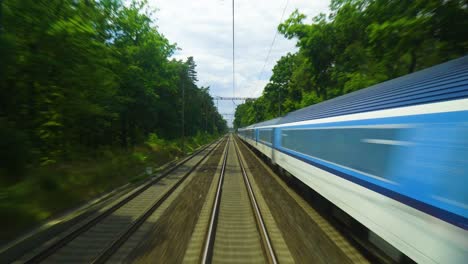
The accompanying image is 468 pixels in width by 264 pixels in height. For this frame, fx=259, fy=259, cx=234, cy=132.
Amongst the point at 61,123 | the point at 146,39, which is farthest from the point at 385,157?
the point at 146,39

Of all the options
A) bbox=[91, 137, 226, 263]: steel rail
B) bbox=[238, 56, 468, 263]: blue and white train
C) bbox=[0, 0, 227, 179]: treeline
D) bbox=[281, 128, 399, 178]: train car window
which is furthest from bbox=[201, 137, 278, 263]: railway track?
bbox=[0, 0, 227, 179]: treeline

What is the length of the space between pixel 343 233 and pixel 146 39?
22004mm

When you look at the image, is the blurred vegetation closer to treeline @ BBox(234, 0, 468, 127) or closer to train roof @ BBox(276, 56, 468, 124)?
train roof @ BBox(276, 56, 468, 124)

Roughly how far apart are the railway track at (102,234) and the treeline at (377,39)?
12.0 metres

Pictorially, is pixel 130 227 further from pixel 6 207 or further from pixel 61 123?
pixel 61 123

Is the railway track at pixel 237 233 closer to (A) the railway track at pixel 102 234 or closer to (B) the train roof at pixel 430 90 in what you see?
(A) the railway track at pixel 102 234

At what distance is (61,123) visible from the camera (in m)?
9.54

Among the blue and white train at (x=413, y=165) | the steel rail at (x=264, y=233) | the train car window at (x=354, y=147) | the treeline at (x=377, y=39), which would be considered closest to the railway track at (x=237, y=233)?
the steel rail at (x=264, y=233)

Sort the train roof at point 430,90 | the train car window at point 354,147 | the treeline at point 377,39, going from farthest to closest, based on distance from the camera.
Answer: the treeline at point 377,39 < the train car window at point 354,147 < the train roof at point 430,90

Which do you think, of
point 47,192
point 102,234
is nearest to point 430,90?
point 102,234

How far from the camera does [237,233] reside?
6.55 metres

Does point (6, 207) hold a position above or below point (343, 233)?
above

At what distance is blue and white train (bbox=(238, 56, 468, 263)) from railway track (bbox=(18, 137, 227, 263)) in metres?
5.25

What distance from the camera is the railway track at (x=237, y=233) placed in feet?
17.3
